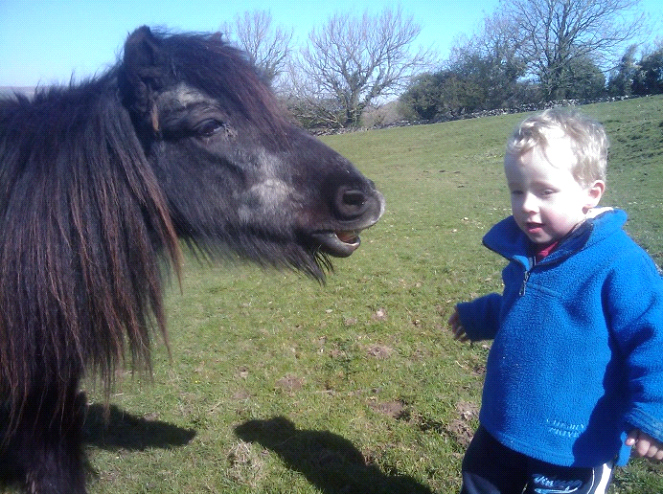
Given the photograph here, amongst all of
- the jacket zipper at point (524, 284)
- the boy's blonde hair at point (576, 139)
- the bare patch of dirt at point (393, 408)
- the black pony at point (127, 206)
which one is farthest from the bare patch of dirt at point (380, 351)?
the boy's blonde hair at point (576, 139)

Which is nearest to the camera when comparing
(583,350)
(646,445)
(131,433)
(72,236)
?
(646,445)

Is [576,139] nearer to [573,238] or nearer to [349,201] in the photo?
[573,238]

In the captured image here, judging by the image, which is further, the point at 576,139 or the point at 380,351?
the point at 380,351

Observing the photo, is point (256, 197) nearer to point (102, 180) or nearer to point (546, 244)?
point (102, 180)

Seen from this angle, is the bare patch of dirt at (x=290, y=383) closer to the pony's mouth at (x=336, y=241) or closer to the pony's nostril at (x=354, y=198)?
the pony's mouth at (x=336, y=241)

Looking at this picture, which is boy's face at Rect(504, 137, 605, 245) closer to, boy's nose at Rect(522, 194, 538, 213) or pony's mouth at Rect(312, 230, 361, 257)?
boy's nose at Rect(522, 194, 538, 213)

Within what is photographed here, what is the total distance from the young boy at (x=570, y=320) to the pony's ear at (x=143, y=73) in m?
1.43

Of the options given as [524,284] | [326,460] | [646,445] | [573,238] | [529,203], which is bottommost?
[326,460]

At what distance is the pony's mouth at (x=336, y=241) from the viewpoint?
232 centimetres

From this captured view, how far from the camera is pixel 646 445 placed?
159 centimetres

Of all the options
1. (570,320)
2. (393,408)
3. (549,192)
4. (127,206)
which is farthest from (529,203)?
(393,408)

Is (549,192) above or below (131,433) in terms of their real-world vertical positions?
above

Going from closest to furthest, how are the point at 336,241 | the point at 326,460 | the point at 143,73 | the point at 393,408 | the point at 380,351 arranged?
1. the point at 143,73
2. the point at 336,241
3. the point at 326,460
4. the point at 393,408
5. the point at 380,351

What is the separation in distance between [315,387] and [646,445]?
8.97ft
